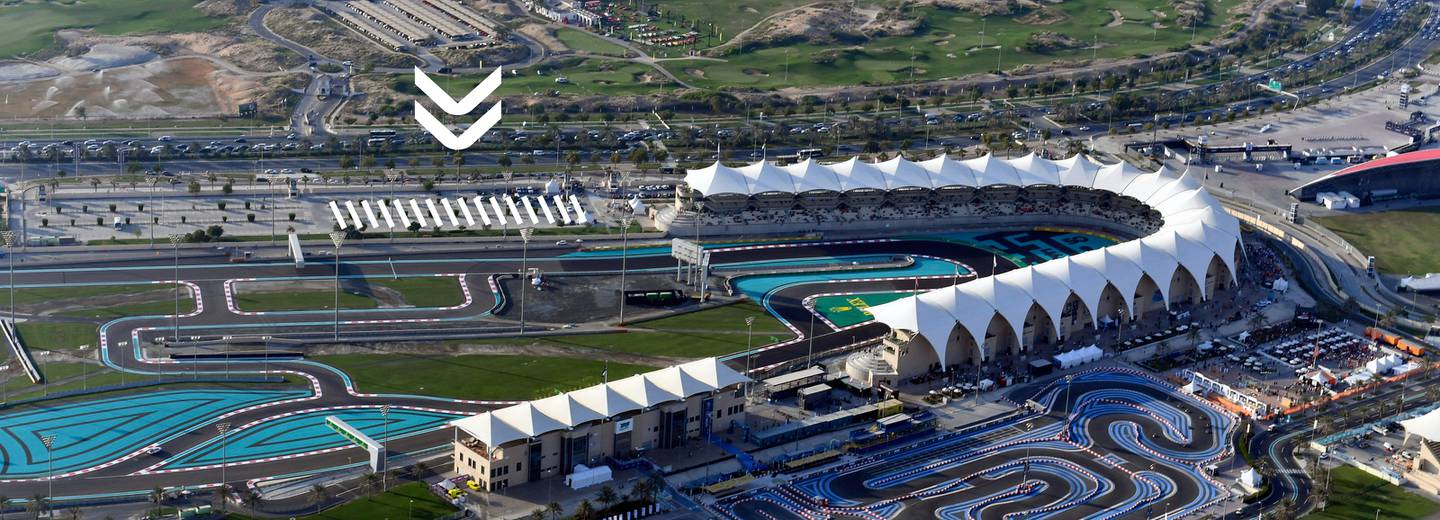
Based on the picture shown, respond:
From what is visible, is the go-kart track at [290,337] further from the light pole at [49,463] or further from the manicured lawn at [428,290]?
the manicured lawn at [428,290]

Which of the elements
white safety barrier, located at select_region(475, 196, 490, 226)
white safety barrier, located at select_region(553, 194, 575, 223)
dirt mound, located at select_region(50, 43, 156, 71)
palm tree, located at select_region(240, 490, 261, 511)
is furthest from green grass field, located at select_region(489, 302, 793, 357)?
dirt mound, located at select_region(50, 43, 156, 71)

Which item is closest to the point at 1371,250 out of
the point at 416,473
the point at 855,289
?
the point at 855,289

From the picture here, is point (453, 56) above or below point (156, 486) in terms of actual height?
above

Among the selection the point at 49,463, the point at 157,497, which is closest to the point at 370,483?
the point at 157,497

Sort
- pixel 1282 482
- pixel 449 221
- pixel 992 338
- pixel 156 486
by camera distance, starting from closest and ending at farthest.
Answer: pixel 156 486
pixel 1282 482
pixel 992 338
pixel 449 221

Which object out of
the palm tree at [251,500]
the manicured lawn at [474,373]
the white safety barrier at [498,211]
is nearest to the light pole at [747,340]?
the manicured lawn at [474,373]

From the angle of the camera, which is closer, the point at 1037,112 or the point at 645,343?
the point at 645,343

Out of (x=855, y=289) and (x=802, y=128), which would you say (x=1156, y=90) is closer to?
(x=802, y=128)
